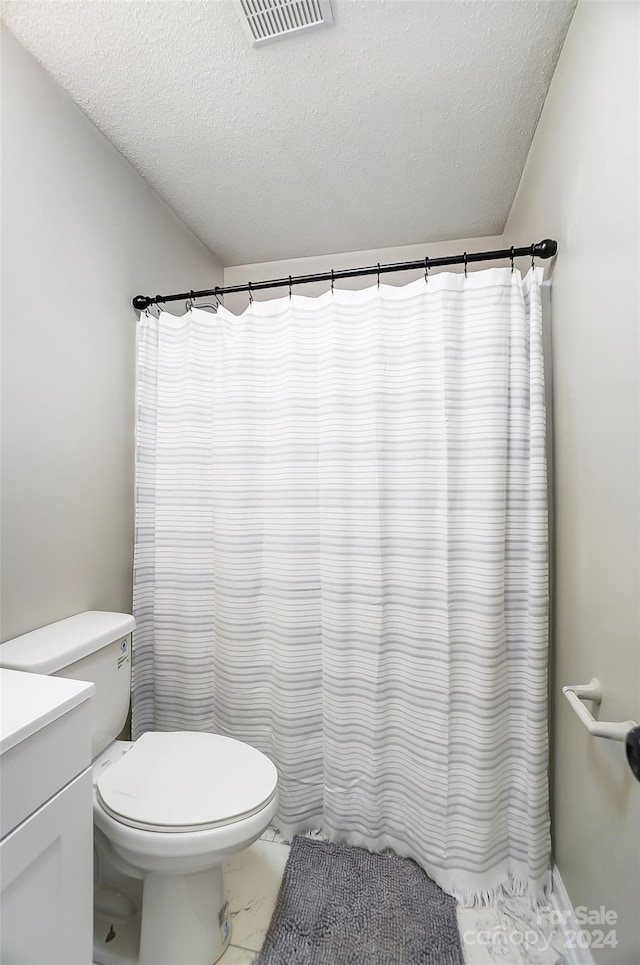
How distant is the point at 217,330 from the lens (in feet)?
5.59

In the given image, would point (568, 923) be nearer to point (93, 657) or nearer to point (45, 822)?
point (45, 822)

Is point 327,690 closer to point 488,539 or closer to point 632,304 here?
point 488,539

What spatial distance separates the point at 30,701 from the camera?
850mm

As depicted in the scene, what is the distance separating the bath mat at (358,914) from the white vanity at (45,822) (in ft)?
1.98

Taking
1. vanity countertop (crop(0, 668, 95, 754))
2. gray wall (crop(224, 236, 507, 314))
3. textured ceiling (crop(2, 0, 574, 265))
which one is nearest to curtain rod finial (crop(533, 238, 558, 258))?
textured ceiling (crop(2, 0, 574, 265))

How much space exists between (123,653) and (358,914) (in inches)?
40.9

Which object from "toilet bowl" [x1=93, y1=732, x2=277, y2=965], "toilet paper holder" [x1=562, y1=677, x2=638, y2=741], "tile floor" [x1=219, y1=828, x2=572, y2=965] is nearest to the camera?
"toilet paper holder" [x1=562, y1=677, x2=638, y2=741]

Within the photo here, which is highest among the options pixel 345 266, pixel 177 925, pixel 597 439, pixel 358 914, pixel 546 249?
pixel 345 266

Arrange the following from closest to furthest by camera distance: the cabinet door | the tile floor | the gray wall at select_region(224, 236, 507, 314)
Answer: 1. the cabinet door
2. the tile floor
3. the gray wall at select_region(224, 236, 507, 314)

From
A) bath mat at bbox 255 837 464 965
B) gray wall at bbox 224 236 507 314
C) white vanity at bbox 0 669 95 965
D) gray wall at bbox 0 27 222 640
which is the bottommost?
bath mat at bbox 255 837 464 965

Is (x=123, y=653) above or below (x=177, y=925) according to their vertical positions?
above

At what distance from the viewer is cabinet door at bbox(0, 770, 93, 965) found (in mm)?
713

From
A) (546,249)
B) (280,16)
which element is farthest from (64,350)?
(546,249)

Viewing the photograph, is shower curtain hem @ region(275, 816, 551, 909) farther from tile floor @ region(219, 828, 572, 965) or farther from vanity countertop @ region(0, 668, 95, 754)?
vanity countertop @ region(0, 668, 95, 754)
